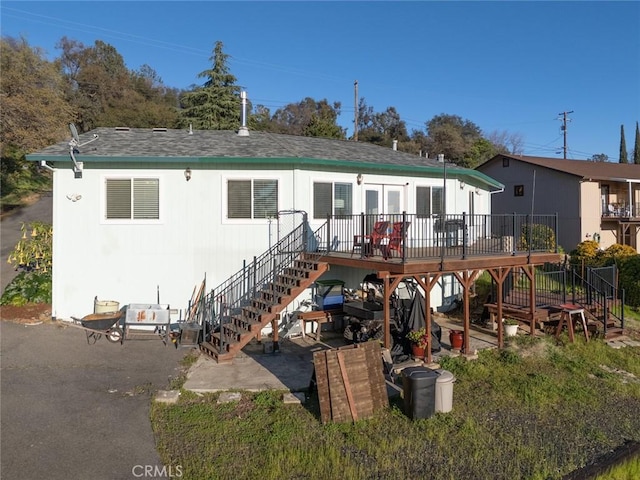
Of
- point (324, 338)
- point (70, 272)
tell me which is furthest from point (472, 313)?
point (70, 272)

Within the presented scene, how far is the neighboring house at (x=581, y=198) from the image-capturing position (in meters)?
23.6

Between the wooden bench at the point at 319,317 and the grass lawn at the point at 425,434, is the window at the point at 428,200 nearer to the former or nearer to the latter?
the wooden bench at the point at 319,317

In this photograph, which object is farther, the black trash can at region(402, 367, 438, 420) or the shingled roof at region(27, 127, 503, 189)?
the shingled roof at region(27, 127, 503, 189)

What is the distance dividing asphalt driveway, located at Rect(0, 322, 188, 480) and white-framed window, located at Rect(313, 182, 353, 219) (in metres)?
4.90

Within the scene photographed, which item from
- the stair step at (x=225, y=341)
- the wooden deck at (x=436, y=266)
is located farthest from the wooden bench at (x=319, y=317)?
the stair step at (x=225, y=341)

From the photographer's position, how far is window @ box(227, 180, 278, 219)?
1134 cm

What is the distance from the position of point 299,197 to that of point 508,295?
6819 millimetres

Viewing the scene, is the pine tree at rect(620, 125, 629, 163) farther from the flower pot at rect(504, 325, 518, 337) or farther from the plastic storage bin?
the plastic storage bin

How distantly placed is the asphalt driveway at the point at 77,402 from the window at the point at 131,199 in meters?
3.09

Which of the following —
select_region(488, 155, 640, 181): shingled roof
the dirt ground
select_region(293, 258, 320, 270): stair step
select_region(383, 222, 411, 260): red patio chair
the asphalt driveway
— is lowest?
the asphalt driveway

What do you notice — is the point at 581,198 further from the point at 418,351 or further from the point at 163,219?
→ the point at 163,219

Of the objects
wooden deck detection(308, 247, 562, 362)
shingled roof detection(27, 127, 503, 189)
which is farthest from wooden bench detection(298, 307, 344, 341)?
shingled roof detection(27, 127, 503, 189)

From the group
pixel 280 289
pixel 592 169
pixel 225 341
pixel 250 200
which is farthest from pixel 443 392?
pixel 592 169

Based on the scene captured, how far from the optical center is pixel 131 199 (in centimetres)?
1126
